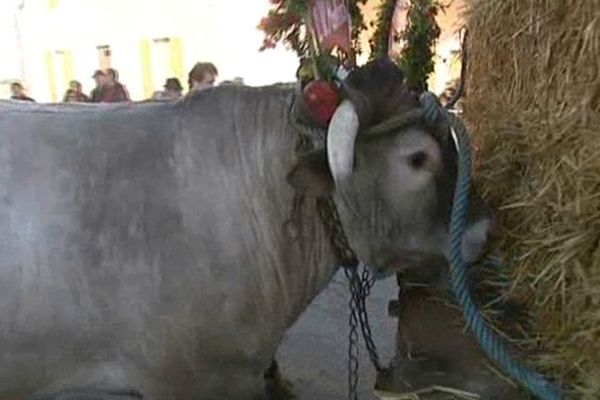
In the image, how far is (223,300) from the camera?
2.26 metres

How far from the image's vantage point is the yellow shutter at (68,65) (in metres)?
15.8

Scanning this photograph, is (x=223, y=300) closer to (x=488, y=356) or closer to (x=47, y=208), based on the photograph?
(x=47, y=208)

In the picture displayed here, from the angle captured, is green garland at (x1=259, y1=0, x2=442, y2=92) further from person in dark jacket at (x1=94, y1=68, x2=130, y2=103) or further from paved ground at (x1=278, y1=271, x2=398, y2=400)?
person in dark jacket at (x1=94, y1=68, x2=130, y2=103)

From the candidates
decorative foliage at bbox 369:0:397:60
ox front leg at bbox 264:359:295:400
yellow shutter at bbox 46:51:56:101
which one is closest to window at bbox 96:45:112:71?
yellow shutter at bbox 46:51:56:101

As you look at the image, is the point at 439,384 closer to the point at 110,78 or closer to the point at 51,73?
the point at 110,78

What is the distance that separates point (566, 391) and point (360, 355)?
1419 millimetres

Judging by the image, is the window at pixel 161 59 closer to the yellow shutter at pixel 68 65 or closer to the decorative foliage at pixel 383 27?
the yellow shutter at pixel 68 65

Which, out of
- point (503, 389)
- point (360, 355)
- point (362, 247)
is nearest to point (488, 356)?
point (503, 389)

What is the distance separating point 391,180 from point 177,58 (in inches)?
491

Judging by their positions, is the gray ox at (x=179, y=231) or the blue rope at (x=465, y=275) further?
the gray ox at (x=179, y=231)

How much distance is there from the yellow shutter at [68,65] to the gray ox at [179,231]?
1396 centimetres

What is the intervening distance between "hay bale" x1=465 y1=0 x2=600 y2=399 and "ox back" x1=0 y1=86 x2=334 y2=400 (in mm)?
519

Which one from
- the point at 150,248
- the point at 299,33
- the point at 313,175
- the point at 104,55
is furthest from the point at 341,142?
the point at 104,55

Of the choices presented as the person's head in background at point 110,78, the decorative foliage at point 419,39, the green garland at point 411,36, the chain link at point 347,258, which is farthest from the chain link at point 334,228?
the person's head in background at point 110,78
